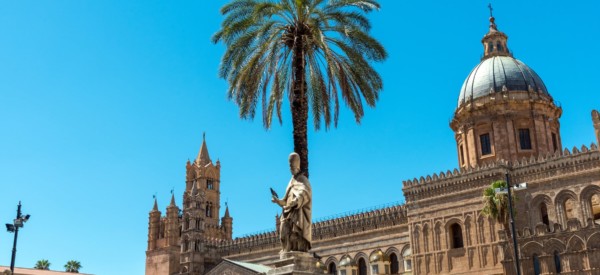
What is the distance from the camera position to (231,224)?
7850 centimetres

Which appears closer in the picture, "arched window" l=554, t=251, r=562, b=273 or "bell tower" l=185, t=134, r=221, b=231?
"arched window" l=554, t=251, r=562, b=273

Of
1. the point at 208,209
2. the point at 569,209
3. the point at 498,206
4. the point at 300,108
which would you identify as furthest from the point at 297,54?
the point at 208,209

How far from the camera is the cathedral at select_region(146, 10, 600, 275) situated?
3531 centimetres

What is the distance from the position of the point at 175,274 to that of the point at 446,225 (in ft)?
96.6

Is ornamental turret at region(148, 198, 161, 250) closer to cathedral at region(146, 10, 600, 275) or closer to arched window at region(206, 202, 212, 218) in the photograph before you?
cathedral at region(146, 10, 600, 275)

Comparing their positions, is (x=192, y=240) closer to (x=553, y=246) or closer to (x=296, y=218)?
(x=553, y=246)

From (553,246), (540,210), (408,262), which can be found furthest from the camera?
(408,262)

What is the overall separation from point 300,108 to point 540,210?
27230 mm

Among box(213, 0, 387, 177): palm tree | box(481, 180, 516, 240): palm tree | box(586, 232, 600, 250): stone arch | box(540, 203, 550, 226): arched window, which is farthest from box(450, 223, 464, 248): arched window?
box(213, 0, 387, 177): palm tree

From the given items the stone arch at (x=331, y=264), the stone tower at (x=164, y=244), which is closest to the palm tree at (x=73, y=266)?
the stone tower at (x=164, y=244)

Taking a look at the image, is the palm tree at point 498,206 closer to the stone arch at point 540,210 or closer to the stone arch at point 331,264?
the stone arch at point 540,210

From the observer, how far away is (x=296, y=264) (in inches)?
424

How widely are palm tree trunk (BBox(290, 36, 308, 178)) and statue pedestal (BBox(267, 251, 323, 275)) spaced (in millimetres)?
3725

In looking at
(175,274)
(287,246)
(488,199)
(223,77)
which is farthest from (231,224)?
(287,246)
